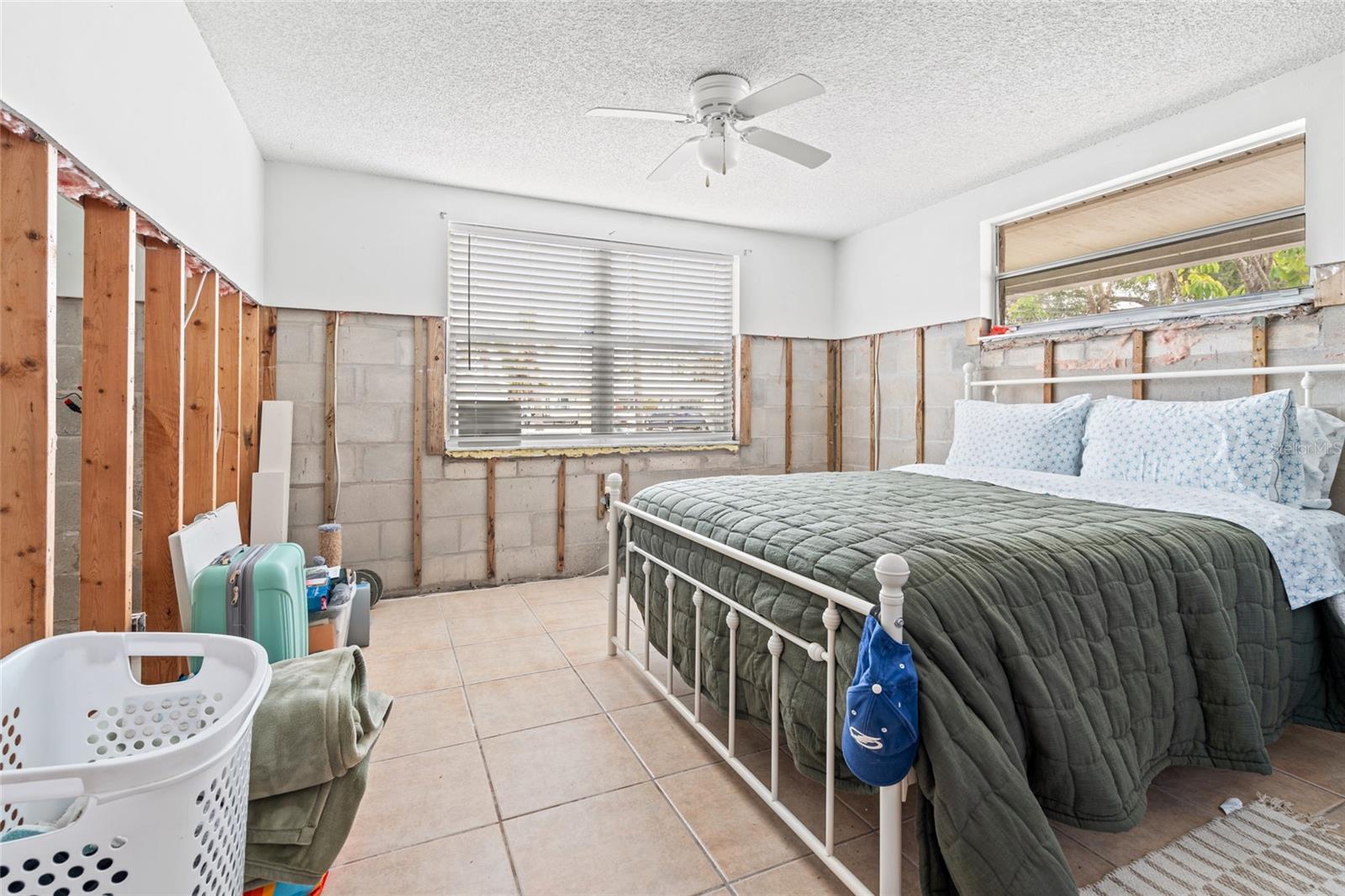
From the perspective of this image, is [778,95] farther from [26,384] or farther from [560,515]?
[560,515]

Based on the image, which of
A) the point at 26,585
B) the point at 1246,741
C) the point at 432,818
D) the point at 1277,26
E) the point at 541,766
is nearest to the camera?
the point at 26,585

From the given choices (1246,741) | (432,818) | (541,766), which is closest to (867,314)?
(1246,741)

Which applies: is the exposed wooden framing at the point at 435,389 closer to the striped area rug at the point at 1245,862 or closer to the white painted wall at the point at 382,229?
the white painted wall at the point at 382,229

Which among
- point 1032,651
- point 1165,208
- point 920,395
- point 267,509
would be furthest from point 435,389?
point 1165,208

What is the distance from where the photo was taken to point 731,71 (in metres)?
2.51

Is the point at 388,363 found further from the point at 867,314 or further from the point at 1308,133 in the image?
the point at 1308,133

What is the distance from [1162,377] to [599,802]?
2.99m

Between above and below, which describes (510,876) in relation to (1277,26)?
below

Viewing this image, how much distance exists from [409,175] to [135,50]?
2018mm

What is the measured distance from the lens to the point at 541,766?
6.57 feet

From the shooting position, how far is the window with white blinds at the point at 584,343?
13.1 feet

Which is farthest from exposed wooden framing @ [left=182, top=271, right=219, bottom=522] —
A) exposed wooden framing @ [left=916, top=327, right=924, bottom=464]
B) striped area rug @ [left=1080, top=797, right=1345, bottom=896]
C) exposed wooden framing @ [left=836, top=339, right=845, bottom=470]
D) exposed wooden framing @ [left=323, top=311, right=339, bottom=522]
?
exposed wooden framing @ [left=836, top=339, right=845, bottom=470]

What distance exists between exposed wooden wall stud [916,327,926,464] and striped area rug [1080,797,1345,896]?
109 inches

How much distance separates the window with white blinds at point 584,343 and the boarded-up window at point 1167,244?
1.97 m
